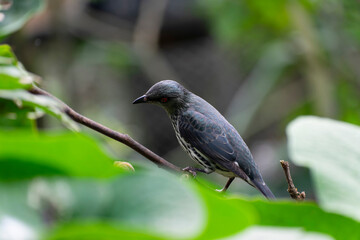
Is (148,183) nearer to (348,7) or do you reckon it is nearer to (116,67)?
(348,7)

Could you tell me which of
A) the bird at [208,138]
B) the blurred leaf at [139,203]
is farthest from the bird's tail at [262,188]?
the blurred leaf at [139,203]

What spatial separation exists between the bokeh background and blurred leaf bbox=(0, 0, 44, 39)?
2.89 metres

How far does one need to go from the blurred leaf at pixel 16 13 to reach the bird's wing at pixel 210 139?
5.30ft

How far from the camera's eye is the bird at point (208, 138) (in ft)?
8.87

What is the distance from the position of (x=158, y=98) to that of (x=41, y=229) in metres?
2.40

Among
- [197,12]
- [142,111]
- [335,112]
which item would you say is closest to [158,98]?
[335,112]

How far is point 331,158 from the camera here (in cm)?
82

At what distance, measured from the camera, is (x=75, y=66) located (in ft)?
21.9

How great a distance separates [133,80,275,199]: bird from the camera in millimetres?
2705

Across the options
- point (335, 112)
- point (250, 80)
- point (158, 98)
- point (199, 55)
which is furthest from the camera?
point (199, 55)

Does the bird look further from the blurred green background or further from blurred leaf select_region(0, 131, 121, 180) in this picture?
blurred leaf select_region(0, 131, 121, 180)

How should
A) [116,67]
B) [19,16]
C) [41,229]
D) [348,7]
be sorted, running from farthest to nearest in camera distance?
[116,67] < [348,7] < [19,16] < [41,229]

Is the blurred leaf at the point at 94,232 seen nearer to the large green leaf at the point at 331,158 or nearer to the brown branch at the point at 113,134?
the large green leaf at the point at 331,158

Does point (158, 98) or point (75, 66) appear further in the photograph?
point (75, 66)
